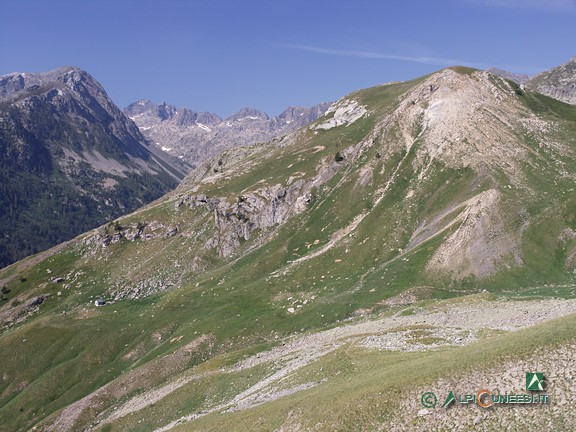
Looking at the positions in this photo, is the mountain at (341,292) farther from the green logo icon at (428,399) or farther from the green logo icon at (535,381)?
the green logo icon at (535,381)

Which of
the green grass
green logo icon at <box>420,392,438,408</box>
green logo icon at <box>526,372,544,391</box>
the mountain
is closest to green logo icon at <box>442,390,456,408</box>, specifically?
the mountain

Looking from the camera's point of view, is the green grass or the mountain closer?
the green grass

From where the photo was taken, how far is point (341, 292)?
3996 inches

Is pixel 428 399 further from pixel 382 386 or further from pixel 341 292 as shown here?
pixel 341 292

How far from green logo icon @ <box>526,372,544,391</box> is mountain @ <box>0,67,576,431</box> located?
46 centimetres

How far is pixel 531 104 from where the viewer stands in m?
146

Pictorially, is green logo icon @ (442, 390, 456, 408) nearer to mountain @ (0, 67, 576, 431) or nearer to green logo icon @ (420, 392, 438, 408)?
mountain @ (0, 67, 576, 431)

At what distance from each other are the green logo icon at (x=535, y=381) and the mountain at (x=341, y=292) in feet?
1.51

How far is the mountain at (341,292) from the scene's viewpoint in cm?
3609

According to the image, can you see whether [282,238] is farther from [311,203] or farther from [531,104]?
[531,104]

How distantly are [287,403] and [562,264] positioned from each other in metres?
72.7

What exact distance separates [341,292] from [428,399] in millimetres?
70179

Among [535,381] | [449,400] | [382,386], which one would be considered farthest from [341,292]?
[535,381]

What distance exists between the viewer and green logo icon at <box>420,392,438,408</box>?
3100 centimetres
